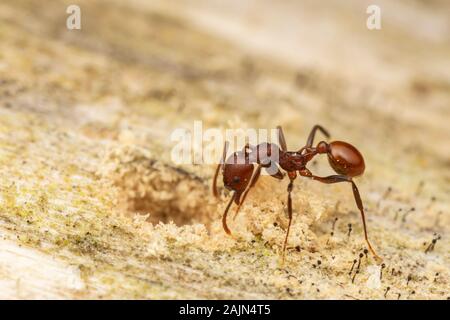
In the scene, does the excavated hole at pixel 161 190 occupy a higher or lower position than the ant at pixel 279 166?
lower

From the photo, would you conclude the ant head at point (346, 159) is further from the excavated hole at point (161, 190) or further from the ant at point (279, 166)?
the excavated hole at point (161, 190)

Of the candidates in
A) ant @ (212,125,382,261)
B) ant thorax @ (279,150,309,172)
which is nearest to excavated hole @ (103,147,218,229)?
ant @ (212,125,382,261)

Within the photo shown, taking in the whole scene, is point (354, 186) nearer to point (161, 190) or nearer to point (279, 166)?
point (279, 166)

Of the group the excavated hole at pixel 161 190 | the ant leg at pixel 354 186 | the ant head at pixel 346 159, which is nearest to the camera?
the ant leg at pixel 354 186

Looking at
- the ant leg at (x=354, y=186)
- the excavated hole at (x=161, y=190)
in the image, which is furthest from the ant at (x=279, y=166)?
the excavated hole at (x=161, y=190)

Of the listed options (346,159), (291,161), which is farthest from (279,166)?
(346,159)

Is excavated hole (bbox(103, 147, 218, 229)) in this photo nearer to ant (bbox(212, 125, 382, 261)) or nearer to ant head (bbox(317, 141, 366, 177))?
ant (bbox(212, 125, 382, 261))
